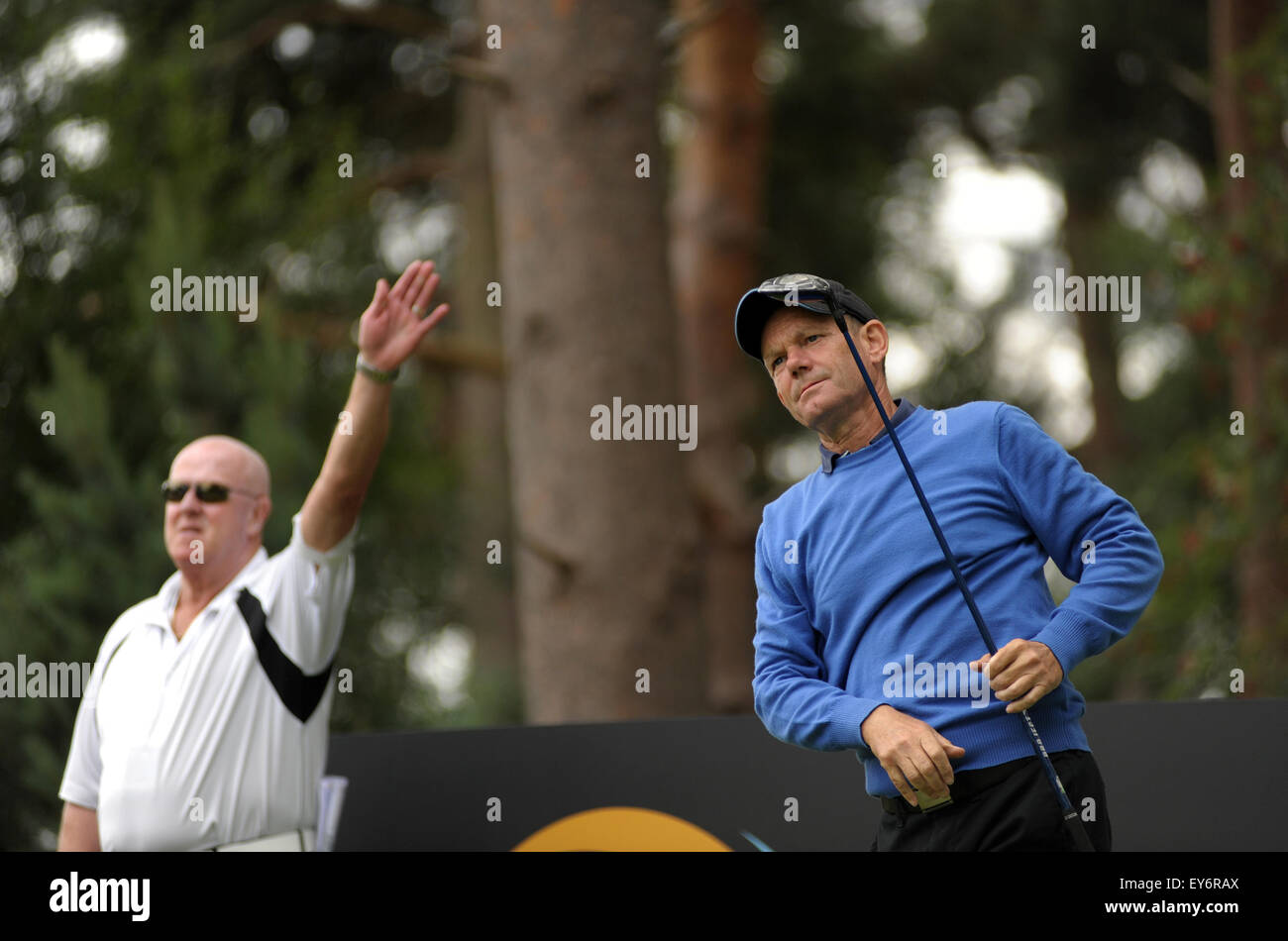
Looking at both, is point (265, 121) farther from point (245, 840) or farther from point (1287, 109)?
point (245, 840)

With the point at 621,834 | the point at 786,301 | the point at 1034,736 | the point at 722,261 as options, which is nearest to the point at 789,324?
the point at 786,301

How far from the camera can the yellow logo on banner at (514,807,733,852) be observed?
397 cm

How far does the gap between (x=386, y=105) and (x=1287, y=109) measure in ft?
21.4

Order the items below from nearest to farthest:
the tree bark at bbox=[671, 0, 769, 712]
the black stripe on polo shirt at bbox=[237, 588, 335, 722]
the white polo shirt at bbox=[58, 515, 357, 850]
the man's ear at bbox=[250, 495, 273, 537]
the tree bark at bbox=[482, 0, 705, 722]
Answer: the white polo shirt at bbox=[58, 515, 357, 850]
the black stripe on polo shirt at bbox=[237, 588, 335, 722]
the man's ear at bbox=[250, 495, 273, 537]
the tree bark at bbox=[482, 0, 705, 722]
the tree bark at bbox=[671, 0, 769, 712]

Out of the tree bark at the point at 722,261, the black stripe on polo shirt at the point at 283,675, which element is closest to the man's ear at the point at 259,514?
the black stripe on polo shirt at the point at 283,675

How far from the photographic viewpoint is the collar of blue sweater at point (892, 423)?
271cm

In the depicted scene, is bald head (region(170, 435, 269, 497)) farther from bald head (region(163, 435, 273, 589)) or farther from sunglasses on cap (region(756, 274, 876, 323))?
sunglasses on cap (region(756, 274, 876, 323))

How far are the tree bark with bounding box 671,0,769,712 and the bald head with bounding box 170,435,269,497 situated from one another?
5.51 metres

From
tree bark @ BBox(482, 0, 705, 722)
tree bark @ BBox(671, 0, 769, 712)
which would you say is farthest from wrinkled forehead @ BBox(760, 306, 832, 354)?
tree bark @ BBox(671, 0, 769, 712)

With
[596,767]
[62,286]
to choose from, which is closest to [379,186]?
[62,286]

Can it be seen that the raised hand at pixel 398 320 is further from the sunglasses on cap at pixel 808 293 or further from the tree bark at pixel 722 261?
the tree bark at pixel 722 261

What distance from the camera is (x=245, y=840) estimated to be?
370 cm

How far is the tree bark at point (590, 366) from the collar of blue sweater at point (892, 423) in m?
3.43
